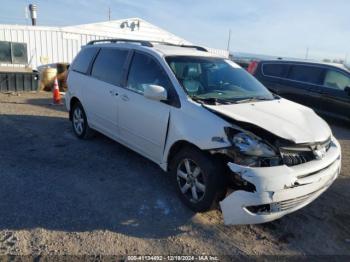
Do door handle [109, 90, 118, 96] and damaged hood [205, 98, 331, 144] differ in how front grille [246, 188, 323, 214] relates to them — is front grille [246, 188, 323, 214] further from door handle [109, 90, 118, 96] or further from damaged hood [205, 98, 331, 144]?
door handle [109, 90, 118, 96]

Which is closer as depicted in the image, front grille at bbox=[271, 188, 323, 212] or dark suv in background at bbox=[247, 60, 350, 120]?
front grille at bbox=[271, 188, 323, 212]

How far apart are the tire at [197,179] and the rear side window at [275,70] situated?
7.08m

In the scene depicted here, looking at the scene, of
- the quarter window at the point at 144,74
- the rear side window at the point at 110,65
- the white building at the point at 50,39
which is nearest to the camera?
the quarter window at the point at 144,74

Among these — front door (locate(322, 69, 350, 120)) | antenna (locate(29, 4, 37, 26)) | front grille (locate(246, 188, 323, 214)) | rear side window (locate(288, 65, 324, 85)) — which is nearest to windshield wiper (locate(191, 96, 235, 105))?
front grille (locate(246, 188, 323, 214))

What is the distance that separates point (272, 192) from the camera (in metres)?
2.89

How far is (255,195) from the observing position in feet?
9.51

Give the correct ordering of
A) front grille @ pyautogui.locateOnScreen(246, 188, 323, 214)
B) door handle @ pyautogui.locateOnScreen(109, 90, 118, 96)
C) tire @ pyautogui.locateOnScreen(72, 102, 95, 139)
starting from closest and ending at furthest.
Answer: front grille @ pyautogui.locateOnScreen(246, 188, 323, 214), door handle @ pyautogui.locateOnScreen(109, 90, 118, 96), tire @ pyautogui.locateOnScreen(72, 102, 95, 139)

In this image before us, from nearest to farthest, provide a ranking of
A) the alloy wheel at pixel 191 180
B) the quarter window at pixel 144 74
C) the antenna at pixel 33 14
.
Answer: the alloy wheel at pixel 191 180
the quarter window at pixel 144 74
the antenna at pixel 33 14

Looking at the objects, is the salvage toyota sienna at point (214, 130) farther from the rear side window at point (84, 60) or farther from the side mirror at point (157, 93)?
the rear side window at point (84, 60)

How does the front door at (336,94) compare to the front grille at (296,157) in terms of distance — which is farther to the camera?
the front door at (336,94)

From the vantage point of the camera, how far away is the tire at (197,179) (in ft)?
10.6

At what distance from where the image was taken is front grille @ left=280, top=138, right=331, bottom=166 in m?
3.04

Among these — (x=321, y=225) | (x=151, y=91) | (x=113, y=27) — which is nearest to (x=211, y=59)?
(x=151, y=91)

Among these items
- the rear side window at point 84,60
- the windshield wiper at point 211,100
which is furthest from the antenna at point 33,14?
the windshield wiper at point 211,100
